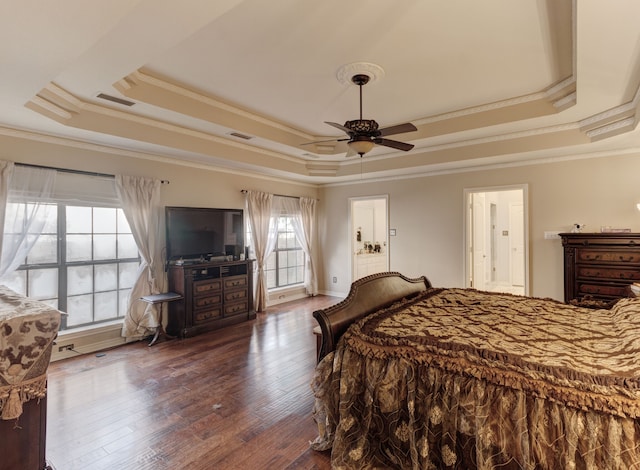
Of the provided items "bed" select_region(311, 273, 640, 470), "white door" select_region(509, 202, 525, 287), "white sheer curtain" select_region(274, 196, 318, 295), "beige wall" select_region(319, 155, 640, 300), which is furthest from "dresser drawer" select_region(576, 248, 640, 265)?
"white sheer curtain" select_region(274, 196, 318, 295)

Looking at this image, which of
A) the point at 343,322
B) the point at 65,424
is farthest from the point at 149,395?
the point at 343,322

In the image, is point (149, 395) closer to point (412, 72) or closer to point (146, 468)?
point (146, 468)

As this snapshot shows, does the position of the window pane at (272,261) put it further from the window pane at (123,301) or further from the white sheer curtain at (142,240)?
the window pane at (123,301)

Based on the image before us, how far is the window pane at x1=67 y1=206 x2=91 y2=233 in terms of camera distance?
3.96 meters

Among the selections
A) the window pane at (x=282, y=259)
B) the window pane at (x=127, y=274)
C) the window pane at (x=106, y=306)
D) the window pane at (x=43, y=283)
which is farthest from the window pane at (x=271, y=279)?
the window pane at (x=43, y=283)

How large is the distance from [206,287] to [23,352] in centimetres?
312

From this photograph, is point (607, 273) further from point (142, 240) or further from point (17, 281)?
point (17, 281)

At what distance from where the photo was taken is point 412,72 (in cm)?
326

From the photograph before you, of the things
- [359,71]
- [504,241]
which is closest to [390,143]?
[359,71]

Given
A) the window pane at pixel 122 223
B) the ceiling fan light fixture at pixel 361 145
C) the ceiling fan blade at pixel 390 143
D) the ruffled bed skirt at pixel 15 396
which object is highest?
the ceiling fan blade at pixel 390 143

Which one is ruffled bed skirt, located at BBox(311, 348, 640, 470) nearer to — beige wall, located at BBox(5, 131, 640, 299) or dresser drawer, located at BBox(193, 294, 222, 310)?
dresser drawer, located at BBox(193, 294, 222, 310)

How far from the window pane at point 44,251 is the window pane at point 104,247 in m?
0.41

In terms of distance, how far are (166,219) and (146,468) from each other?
319cm

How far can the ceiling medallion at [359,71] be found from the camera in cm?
310
